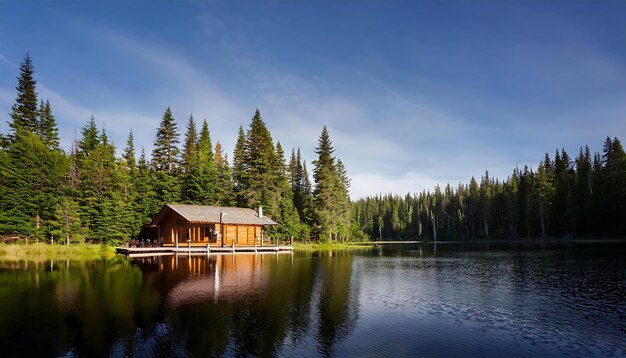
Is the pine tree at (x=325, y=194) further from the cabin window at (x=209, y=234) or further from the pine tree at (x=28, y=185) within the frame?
the pine tree at (x=28, y=185)

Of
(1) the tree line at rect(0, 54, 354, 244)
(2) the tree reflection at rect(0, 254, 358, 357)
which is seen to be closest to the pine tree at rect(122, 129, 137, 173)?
(1) the tree line at rect(0, 54, 354, 244)

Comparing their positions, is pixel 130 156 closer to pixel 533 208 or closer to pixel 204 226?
pixel 204 226

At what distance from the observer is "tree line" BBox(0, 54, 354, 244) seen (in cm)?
4753

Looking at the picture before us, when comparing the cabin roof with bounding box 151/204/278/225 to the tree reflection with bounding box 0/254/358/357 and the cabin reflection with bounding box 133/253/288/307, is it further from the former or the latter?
the tree reflection with bounding box 0/254/358/357

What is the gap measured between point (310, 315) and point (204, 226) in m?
37.5

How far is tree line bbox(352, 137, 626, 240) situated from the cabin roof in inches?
2804

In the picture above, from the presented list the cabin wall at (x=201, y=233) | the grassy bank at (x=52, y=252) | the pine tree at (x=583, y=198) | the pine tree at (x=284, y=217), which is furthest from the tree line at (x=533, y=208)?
the grassy bank at (x=52, y=252)

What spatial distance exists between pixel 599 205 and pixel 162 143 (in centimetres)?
8794

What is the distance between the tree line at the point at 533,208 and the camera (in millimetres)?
79312

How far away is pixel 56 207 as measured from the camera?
48.0 meters

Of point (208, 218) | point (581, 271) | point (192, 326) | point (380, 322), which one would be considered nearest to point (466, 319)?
point (380, 322)

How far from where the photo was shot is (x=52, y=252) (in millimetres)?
43094

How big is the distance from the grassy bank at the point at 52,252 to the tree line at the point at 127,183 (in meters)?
3.34

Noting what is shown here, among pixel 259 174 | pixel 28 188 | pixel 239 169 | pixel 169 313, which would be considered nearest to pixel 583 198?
pixel 259 174
